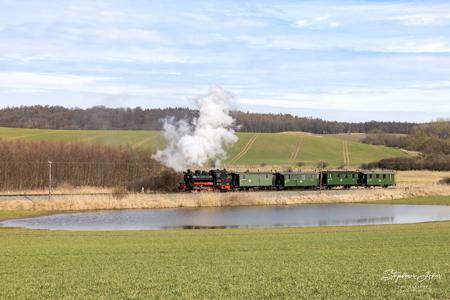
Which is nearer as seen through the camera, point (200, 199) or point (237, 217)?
point (237, 217)

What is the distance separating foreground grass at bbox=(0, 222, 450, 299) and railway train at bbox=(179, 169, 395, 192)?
37.6m

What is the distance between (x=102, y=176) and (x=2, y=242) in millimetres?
47955

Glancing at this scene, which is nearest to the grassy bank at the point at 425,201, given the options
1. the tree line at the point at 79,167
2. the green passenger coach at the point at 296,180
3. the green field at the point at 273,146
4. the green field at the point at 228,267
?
the green passenger coach at the point at 296,180

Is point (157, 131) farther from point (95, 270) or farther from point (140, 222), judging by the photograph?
point (95, 270)

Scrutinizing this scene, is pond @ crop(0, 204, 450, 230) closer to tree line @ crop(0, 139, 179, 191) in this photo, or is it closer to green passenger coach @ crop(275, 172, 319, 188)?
tree line @ crop(0, 139, 179, 191)

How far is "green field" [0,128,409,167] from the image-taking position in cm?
10538

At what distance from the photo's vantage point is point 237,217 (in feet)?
151

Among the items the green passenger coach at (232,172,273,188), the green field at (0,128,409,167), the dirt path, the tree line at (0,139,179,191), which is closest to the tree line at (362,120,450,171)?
the green field at (0,128,409,167)

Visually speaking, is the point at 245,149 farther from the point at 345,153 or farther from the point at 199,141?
the point at 199,141

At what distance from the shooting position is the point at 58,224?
133 feet

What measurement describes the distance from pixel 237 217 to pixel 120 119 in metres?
69.7

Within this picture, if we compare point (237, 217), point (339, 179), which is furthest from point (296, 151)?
point (237, 217)

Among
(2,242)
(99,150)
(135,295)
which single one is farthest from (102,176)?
(135,295)

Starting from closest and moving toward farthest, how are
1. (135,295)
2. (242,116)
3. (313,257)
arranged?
(135,295)
(313,257)
(242,116)
